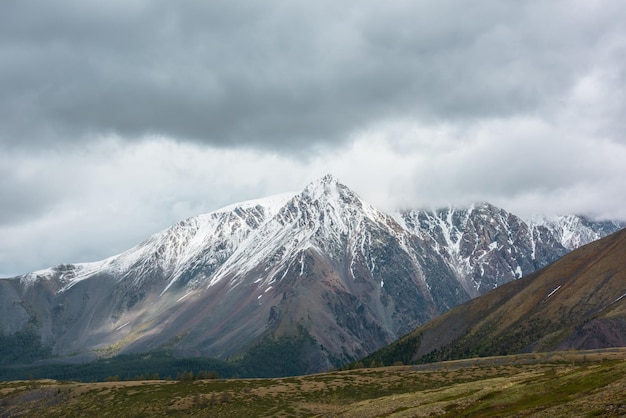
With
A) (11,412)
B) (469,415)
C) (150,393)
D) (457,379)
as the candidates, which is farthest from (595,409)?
(11,412)

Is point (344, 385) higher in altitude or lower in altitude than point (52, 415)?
lower

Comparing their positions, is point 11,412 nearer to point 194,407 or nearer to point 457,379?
point 194,407

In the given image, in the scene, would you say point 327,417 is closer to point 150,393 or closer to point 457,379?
point 457,379

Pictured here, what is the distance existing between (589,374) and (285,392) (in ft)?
338

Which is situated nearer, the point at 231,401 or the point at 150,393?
the point at 231,401

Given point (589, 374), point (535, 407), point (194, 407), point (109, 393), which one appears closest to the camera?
point (535, 407)

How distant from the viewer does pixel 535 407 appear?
3147 inches

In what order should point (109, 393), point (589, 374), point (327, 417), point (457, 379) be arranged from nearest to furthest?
point (589, 374) < point (327, 417) < point (457, 379) < point (109, 393)

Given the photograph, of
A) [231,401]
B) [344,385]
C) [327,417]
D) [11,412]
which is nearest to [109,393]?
[11,412]

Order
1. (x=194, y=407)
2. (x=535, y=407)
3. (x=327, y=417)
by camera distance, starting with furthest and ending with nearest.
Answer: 1. (x=194, y=407)
2. (x=327, y=417)
3. (x=535, y=407)

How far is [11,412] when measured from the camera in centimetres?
19625

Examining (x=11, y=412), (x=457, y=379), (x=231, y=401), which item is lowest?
(x=457, y=379)

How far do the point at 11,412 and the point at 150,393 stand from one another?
1840 inches

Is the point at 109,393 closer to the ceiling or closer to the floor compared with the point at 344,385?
closer to the ceiling
